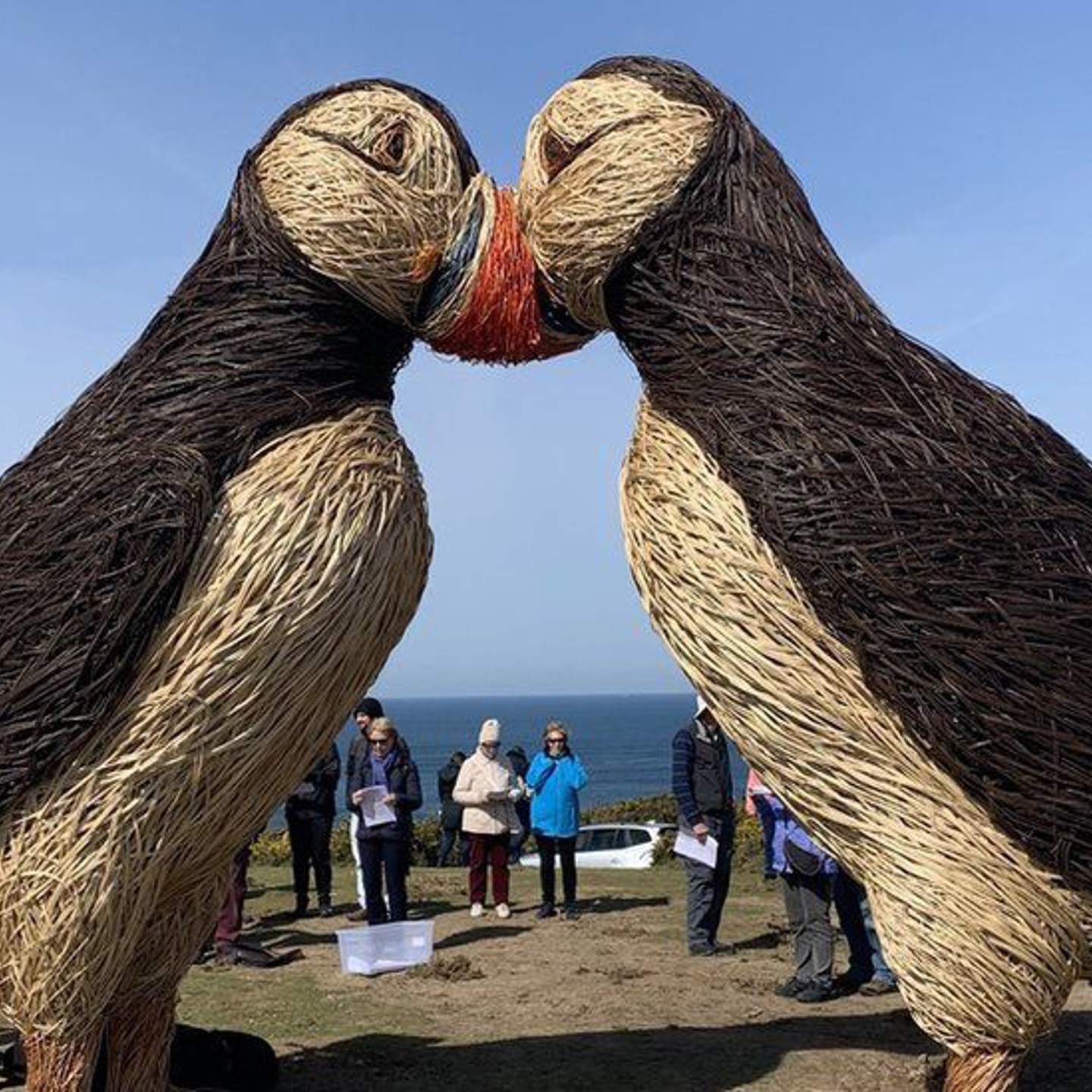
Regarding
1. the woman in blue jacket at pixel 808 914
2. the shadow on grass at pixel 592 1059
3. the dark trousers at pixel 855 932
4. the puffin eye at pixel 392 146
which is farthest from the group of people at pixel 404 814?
the puffin eye at pixel 392 146

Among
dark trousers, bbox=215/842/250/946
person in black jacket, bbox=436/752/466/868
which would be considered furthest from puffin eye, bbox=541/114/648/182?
person in black jacket, bbox=436/752/466/868

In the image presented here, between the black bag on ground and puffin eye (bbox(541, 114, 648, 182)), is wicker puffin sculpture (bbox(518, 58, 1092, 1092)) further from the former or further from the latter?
the black bag on ground

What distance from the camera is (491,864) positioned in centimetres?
974

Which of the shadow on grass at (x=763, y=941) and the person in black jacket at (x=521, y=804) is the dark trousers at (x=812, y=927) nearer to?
the shadow on grass at (x=763, y=941)

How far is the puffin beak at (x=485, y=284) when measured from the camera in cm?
436

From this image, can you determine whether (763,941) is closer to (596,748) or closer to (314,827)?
(314,827)

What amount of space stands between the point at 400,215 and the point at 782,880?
477cm

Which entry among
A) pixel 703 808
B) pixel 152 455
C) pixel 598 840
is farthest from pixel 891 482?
pixel 598 840

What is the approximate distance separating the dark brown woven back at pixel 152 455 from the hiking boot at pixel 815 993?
13.6 ft

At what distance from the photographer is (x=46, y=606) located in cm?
388

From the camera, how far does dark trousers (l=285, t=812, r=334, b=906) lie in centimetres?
970

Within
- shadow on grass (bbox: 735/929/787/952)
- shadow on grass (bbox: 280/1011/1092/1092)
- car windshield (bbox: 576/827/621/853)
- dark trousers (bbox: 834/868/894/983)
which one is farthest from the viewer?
car windshield (bbox: 576/827/621/853)

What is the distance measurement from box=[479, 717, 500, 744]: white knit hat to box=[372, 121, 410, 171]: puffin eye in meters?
5.78

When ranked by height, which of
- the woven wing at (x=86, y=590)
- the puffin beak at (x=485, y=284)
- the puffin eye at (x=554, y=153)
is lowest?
the woven wing at (x=86, y=590)
